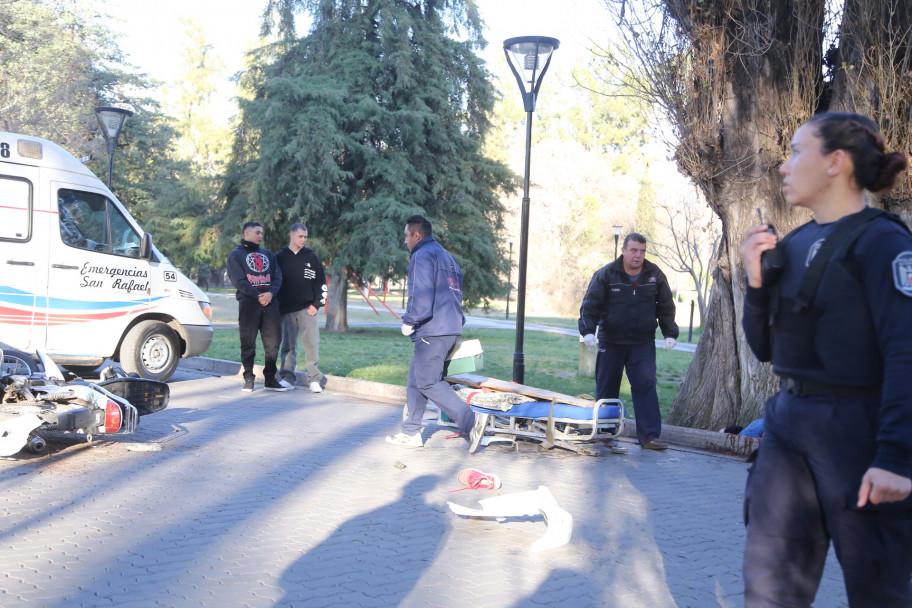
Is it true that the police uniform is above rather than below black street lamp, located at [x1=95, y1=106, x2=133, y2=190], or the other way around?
below

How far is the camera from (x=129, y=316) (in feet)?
35.2

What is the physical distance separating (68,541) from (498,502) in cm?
250

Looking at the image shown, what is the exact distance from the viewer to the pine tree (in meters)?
20.8

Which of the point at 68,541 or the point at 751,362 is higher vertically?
the point at 751,362

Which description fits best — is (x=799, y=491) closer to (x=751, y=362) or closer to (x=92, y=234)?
(x=751, y=362)

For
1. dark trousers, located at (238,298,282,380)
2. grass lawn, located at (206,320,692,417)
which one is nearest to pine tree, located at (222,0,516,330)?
grass lawn, located at (206,320,692,417)

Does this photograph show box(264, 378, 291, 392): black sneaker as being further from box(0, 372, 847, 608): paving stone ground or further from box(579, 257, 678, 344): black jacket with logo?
box(579, 257, 678, 344): black jacket with logo

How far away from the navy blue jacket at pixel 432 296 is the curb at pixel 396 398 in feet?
8.77

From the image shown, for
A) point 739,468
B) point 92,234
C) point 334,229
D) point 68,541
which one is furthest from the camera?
point 334,229

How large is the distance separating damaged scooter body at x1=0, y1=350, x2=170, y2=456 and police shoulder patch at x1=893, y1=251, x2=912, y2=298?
225 inches

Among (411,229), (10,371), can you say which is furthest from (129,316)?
(411,229)

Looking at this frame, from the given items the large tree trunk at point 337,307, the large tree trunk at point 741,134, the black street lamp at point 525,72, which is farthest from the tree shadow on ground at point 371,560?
the large tree trunk at point 337,307

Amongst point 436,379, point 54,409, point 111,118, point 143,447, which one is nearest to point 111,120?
point 111,118

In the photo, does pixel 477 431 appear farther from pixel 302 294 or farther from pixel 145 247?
pixel 145 247
